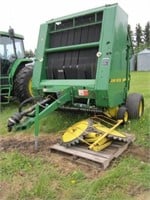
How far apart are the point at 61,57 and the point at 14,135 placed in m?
1.59

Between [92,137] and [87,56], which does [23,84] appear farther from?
[92,137]

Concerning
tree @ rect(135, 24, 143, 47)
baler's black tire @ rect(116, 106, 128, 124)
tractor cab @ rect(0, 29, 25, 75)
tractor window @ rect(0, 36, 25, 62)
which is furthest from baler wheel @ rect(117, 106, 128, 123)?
tree @ rect(135, 24, 143, 47)

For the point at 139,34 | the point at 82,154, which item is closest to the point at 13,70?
the point at 82,154

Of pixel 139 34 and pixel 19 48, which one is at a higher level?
pixel 139 34

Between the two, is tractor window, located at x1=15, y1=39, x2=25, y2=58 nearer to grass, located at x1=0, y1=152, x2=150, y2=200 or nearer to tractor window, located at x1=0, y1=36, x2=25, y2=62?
tractor window, located at x1=0, y1=36, x2=25, y2=62

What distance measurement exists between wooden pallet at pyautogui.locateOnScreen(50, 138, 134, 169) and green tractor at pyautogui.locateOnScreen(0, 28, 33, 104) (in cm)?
360

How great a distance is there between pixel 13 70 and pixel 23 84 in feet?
1.96

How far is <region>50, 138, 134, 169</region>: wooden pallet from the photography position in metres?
3.65

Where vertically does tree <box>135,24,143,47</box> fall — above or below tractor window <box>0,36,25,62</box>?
above

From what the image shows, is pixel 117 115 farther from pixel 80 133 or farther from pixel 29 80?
pixel 29 80

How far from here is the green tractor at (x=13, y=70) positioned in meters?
7.54

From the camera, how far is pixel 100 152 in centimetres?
390

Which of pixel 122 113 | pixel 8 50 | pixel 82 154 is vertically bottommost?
pixel 82 154

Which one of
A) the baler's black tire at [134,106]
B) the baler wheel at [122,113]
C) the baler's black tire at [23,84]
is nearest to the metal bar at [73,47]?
the baler wheel at [122,113]
